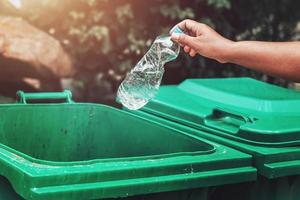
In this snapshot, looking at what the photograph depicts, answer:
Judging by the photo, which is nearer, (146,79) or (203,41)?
(203,41)

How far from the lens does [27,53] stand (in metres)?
4.80

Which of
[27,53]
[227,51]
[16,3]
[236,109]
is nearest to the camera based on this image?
[227,51]

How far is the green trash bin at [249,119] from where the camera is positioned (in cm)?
195

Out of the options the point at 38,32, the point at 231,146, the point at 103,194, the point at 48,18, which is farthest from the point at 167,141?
the point at 48,18

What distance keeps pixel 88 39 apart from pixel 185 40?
3.28 m

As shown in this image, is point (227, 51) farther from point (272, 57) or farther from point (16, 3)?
point (16, 3)

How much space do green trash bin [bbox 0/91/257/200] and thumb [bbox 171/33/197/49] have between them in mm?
341

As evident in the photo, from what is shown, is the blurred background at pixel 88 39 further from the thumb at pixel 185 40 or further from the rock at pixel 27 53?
the thumb at pixel 185 40

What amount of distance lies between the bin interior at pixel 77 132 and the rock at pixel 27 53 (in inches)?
92.2

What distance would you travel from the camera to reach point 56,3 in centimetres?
523

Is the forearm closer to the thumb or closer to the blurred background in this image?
the thumb

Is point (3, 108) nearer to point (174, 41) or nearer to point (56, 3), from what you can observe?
point (174, 41)

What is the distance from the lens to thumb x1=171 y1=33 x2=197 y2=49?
2.16m

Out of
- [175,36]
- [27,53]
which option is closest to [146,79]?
[175,36]
